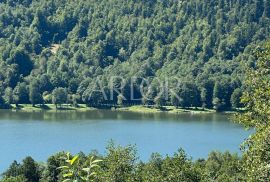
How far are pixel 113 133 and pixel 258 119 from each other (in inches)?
3022

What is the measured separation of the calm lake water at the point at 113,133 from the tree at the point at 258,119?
51.7m

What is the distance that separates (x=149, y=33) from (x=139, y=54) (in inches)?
469

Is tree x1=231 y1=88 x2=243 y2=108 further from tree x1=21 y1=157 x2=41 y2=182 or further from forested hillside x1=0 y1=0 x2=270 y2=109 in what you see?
tree x1=21 y1=157 x2=41 y2=182

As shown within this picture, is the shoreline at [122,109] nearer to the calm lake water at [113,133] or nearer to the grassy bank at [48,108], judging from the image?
the grassy bank at [48,108]

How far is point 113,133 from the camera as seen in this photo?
297ft

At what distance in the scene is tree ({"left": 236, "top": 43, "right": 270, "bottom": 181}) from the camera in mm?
13266

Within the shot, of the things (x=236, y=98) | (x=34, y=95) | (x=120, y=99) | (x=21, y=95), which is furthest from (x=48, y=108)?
(x=236, y=98)

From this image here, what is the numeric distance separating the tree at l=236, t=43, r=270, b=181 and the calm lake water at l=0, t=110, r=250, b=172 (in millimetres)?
51663

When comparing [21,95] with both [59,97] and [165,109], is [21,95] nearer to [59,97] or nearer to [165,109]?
[59,97]

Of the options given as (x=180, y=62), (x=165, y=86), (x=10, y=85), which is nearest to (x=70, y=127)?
(x=165, y=86)

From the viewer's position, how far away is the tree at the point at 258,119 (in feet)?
43.5

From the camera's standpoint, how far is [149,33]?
651 feet

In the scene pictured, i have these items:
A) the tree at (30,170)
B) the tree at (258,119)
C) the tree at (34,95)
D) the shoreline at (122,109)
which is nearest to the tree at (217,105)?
the shoreline at (122,109)

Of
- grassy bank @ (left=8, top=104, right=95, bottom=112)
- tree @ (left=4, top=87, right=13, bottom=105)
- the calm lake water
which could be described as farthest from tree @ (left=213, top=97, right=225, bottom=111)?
tree @ (left=4, top=87, right=13, bottom=105)
